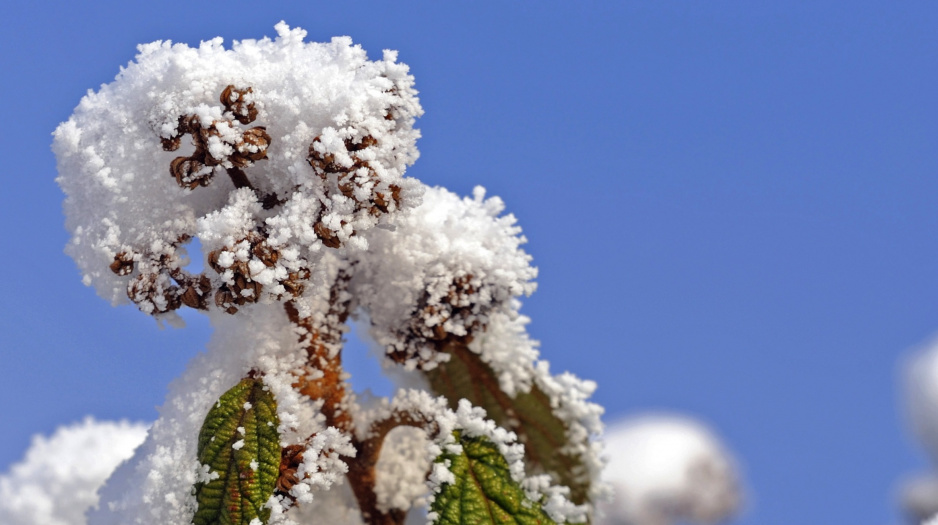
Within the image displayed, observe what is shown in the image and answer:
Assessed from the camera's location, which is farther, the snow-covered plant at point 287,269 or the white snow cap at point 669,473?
the white snow cap at point 669,473

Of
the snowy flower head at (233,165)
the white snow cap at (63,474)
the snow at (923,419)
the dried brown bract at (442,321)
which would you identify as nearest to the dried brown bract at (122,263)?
the snowy flower head at (233,165)

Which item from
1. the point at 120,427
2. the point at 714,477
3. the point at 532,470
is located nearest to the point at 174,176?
the point at 532,470

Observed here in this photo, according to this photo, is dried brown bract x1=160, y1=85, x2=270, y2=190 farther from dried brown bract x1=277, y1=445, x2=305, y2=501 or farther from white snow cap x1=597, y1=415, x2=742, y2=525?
white snow cap x1=597, y1=415, x2=742, y2=525

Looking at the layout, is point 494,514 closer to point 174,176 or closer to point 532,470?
point 532,470

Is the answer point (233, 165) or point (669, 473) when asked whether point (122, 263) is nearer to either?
point (233, 165)

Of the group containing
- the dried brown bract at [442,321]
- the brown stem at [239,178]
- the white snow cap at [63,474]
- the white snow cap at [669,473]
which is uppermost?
the white snow cap at [669,473]

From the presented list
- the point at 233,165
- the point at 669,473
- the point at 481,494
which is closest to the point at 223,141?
the point at 233,165

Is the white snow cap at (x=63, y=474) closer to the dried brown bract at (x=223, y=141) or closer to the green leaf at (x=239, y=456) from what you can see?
the green leaf at (x=239, y=456)
